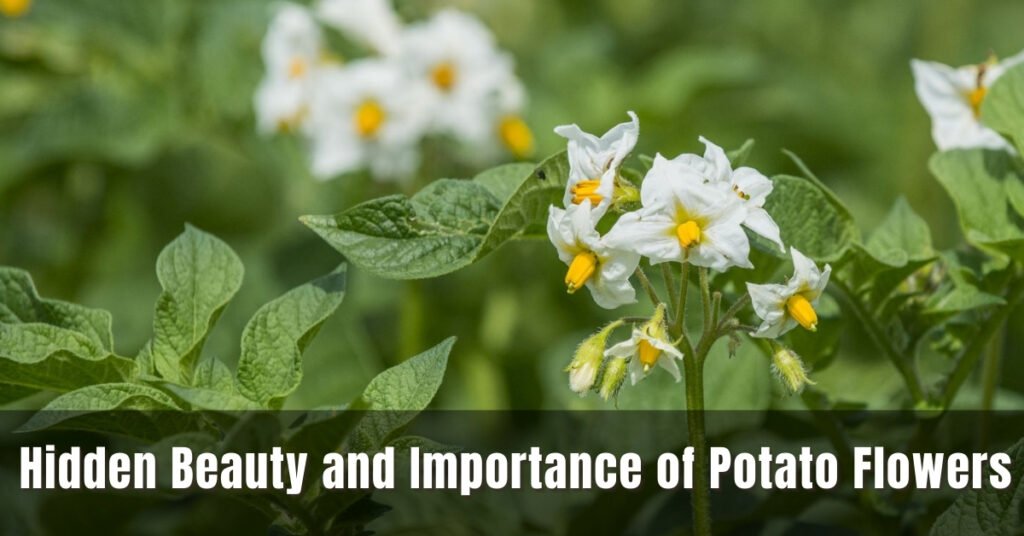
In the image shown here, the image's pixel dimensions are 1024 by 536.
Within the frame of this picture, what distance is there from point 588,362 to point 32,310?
42 centimetres

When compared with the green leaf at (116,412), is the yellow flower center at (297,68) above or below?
above

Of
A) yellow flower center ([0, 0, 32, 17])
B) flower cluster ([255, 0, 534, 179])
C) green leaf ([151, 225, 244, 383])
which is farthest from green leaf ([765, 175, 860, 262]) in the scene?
yellow flower center ([0, 0, 32, 17])

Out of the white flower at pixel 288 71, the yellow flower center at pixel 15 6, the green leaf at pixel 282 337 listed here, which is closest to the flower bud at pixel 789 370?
the green leaf at pixel 282 337

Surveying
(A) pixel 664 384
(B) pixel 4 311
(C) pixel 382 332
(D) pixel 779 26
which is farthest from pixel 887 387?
(D) pixel 779 26

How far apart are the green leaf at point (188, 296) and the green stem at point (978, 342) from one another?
578 mm

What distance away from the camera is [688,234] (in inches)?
36.0

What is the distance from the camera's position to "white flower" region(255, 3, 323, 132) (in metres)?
2.24

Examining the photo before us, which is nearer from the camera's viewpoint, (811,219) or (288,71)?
(811,219)

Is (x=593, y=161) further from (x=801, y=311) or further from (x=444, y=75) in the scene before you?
(x=444, y=75)

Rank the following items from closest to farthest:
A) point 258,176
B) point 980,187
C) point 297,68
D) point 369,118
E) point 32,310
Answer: point 32,310
point 980,187
point 369,118
point 297,68
point 258,176

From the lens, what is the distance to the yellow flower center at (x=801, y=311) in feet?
3.05

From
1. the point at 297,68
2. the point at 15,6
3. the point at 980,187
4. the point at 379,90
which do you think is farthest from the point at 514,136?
the point at 980,187

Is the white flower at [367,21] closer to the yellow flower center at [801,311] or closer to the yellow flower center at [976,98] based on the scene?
the yellow flower center at [976,98]

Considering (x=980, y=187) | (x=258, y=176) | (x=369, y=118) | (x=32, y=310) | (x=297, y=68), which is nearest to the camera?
(x=32, y=310)
